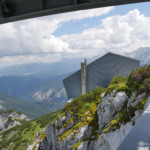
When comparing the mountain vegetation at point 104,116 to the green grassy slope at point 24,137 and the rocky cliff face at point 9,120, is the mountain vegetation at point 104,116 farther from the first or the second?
the rocky cliff face at point 9,120

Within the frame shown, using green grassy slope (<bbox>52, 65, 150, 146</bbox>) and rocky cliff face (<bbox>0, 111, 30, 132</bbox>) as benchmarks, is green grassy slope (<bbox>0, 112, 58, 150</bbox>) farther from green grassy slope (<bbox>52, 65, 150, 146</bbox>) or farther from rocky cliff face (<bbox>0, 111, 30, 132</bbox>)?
rocky cliff face (<bbox>0, 111, 30, 132</bbox>)

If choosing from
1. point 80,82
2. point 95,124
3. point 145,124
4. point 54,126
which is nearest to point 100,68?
point 80,82

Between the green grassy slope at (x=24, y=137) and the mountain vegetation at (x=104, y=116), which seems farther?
the green grassy slope at (x=24, y=137)

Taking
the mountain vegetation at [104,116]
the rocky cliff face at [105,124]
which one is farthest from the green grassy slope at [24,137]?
the rocky cliff face at [105,124]

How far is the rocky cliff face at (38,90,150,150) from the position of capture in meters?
13.7

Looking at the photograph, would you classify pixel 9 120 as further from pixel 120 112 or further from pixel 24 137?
pixel 120 112

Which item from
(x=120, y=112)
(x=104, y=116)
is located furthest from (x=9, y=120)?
(x=120, y=112)

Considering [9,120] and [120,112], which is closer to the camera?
[120,112]

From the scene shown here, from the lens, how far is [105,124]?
744 inches

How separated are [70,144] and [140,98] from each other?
39.0 feet

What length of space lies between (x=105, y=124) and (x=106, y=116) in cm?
99

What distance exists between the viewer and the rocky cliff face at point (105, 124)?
13719 mm

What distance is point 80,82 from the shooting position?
60.8 metres

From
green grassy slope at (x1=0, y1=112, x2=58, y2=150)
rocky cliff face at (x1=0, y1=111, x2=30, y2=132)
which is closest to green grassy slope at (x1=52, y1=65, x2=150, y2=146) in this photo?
green grassy slope at (x1=0, y1=112, x2=58, y2=150)
